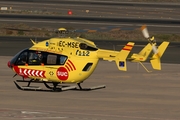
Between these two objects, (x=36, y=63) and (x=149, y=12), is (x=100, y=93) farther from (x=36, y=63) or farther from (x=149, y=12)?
(x=149, y=12)

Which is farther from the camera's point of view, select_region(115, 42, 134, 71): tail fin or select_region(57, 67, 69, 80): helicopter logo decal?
select_region(57, 67, 69, 80): helicopter logo decal

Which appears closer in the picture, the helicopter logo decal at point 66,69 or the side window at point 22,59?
the helicopter logo decal at point 66,69

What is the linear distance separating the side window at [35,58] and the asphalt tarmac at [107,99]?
1.65 m

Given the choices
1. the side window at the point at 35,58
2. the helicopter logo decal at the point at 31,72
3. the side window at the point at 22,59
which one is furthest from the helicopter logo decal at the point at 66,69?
the side window at the point at 22,59

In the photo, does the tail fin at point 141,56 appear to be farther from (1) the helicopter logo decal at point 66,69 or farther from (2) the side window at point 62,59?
(2) the side window at point 62,59

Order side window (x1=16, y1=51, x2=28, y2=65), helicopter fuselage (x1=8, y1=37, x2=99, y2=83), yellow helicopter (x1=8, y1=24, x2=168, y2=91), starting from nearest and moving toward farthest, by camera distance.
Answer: yellow helicopter (x1=8, y1=24, x2=168, y2=91) < helicopter fuselage (x1=8, y1=37, x2=99, y2=83) < side window (x1=16, y1=51, x2=28, y2=65)

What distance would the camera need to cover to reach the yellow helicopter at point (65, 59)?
105 feet

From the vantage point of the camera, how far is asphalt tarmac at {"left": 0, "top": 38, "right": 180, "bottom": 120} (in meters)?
27.8

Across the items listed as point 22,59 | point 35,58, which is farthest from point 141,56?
point 22,59

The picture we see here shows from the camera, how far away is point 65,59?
32.6 metres

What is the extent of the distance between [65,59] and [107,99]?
3063 mm

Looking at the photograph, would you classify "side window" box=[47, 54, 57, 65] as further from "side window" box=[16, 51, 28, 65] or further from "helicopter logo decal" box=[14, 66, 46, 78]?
"side window" box=[16, 51, 28, 65]

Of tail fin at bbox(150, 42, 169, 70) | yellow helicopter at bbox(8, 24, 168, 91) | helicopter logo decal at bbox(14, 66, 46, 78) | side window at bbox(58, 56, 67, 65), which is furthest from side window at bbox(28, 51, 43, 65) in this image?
tail fin at bbox(150, 42, 169, 70)

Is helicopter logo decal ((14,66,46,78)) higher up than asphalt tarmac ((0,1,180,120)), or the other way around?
helicopter logo decal ((14,66,46,78))
